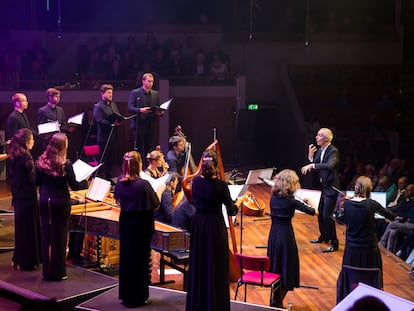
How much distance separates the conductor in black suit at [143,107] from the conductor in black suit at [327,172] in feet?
8.64

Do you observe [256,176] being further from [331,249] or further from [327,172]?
[331,249]

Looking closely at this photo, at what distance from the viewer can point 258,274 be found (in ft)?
22.5

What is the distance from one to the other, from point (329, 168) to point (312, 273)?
1.31 metres

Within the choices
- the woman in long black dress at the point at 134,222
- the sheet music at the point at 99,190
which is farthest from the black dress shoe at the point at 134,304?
the sheet music at the point at 99,190

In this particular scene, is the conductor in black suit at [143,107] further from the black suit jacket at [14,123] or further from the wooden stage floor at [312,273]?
the wooden stage floor at [312,273]

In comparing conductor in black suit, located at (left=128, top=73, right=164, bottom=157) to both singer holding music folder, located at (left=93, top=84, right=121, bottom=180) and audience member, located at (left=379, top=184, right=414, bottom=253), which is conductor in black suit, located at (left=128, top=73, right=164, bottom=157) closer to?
singer holding music folder, located at (left=93, top=84, right=121, bottom=180)

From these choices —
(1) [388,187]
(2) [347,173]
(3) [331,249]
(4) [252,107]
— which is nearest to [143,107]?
(3) [331,249]

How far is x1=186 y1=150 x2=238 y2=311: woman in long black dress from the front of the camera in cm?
614

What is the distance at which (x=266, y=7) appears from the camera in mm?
17859

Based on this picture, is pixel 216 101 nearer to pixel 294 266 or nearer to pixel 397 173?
pixel 397 173

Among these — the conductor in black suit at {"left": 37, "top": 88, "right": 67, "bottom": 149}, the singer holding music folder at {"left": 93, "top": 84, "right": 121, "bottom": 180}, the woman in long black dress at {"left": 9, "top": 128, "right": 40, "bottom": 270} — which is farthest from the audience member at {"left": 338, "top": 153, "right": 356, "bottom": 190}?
the woman in long black dress at {"left": 9, "top": 128, "right": 40, "bottom": 270}

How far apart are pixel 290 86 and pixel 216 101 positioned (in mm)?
1891

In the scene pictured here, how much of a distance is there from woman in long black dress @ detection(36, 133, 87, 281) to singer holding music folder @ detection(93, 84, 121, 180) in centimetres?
325

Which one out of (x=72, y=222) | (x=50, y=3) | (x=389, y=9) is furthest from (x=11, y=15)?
(x=72, y=222)
